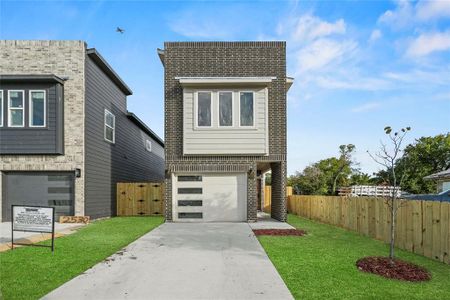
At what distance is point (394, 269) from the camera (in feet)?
22.6

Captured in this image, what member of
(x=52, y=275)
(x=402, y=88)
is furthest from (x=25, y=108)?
(x=402, y=88)

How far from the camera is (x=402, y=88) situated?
15.2 meters

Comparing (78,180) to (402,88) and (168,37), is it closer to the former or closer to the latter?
(168,37)

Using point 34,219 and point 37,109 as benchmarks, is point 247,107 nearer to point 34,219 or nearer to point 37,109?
point 37,109

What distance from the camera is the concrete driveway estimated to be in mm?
5523

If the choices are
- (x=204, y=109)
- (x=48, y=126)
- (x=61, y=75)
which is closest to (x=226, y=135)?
(x=204, y=109)

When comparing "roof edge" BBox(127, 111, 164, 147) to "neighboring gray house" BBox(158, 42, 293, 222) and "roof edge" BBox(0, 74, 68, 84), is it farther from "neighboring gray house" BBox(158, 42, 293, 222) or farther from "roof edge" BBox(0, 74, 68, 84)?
"neighboring gray house" BBox(158, 42, 293, 222)

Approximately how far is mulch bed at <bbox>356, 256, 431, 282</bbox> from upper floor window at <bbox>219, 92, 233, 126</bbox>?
346 inches

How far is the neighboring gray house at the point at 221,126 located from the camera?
15164mm

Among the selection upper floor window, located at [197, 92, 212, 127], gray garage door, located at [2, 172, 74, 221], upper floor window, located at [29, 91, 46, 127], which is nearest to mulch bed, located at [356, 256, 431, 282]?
upper floor window, located at [197, 92, 212, 127]

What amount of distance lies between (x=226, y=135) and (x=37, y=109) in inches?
314

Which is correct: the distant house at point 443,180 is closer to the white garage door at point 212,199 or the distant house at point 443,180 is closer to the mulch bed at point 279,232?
the mulch bed at point 279,232

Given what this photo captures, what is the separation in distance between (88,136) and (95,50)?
3.80 m

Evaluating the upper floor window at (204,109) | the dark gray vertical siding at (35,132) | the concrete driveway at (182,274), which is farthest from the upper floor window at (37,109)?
the concrete driveway at (182,274)
